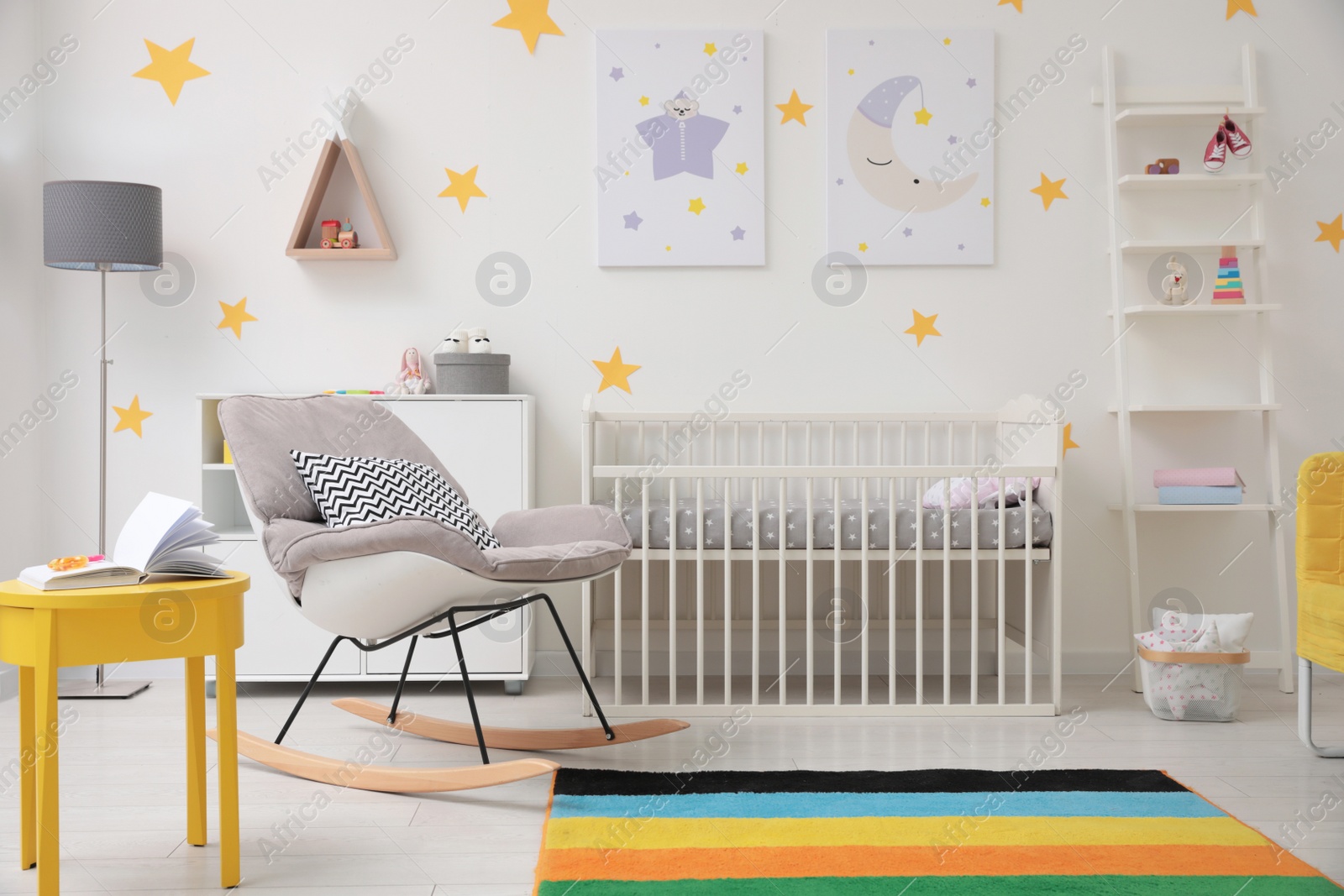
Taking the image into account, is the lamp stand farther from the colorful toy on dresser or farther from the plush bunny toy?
the colorful toy on dresser

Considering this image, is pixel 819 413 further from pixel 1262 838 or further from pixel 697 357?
Result: pixel 1262 838

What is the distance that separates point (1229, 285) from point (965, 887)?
2213 millimetres

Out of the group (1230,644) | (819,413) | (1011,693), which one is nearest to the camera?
(1230,644)

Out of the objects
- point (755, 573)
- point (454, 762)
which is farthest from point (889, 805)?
point (454, 762)

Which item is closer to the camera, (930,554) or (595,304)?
(930,554)

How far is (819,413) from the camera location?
2959 millimetres

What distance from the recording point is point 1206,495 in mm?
2781

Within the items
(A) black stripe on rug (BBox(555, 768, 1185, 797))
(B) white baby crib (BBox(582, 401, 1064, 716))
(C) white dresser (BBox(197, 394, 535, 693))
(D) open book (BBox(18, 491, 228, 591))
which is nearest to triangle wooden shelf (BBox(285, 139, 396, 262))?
(C) white dresser (BBox(197, 394, 535, 693))

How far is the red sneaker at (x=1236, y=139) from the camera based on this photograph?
9.60 feet

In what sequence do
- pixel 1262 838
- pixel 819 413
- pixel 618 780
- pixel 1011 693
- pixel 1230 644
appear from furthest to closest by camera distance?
1. pixel 819 413
2. pixel 1011 693
3. pixel 1230 644
4. pixel 618 780
5. pixel 1262 838

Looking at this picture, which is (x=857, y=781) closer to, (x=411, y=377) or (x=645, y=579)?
(x=645, y=579)

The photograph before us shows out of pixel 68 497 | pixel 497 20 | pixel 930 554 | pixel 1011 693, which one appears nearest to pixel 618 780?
pixel 930 554

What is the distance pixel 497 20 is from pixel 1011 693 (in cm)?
253

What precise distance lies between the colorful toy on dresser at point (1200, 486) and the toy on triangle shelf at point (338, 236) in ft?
8.17
